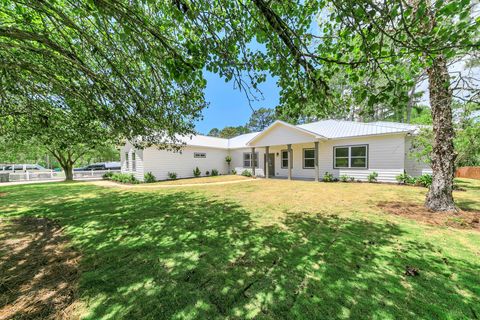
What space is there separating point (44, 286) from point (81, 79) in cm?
462

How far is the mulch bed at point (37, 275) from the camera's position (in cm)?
227

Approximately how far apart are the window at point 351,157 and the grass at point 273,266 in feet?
25.7

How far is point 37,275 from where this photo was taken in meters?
2.93

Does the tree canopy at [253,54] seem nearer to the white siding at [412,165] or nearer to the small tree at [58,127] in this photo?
the small tree at [58,127]

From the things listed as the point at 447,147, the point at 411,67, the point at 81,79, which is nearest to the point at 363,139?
the point at 447,147

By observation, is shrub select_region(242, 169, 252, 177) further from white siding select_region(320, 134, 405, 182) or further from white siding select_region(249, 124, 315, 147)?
white siding select_region(320, 134, 405, 182)

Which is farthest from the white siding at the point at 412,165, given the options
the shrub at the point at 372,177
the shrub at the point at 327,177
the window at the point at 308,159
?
the window at the point at 308,159

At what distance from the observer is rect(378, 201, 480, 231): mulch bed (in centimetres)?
486

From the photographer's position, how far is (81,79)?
507 cm

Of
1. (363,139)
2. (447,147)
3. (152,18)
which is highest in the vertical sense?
(152,18)

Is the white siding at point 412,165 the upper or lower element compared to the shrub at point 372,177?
upper

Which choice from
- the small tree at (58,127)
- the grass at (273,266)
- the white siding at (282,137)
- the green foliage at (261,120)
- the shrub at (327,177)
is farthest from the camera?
the green foliage at (261,120)

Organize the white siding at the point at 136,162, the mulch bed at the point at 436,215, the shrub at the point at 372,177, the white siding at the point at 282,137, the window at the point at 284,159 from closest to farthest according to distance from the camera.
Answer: the mulch bed at the point at 436,215 → the shrub at the point at 372,177 → the white siding at the point at 282,137 → the white siding at the point at 136,162 → the window at the point at 284,159

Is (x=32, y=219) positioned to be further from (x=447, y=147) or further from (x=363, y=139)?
(x=363, y=139)
